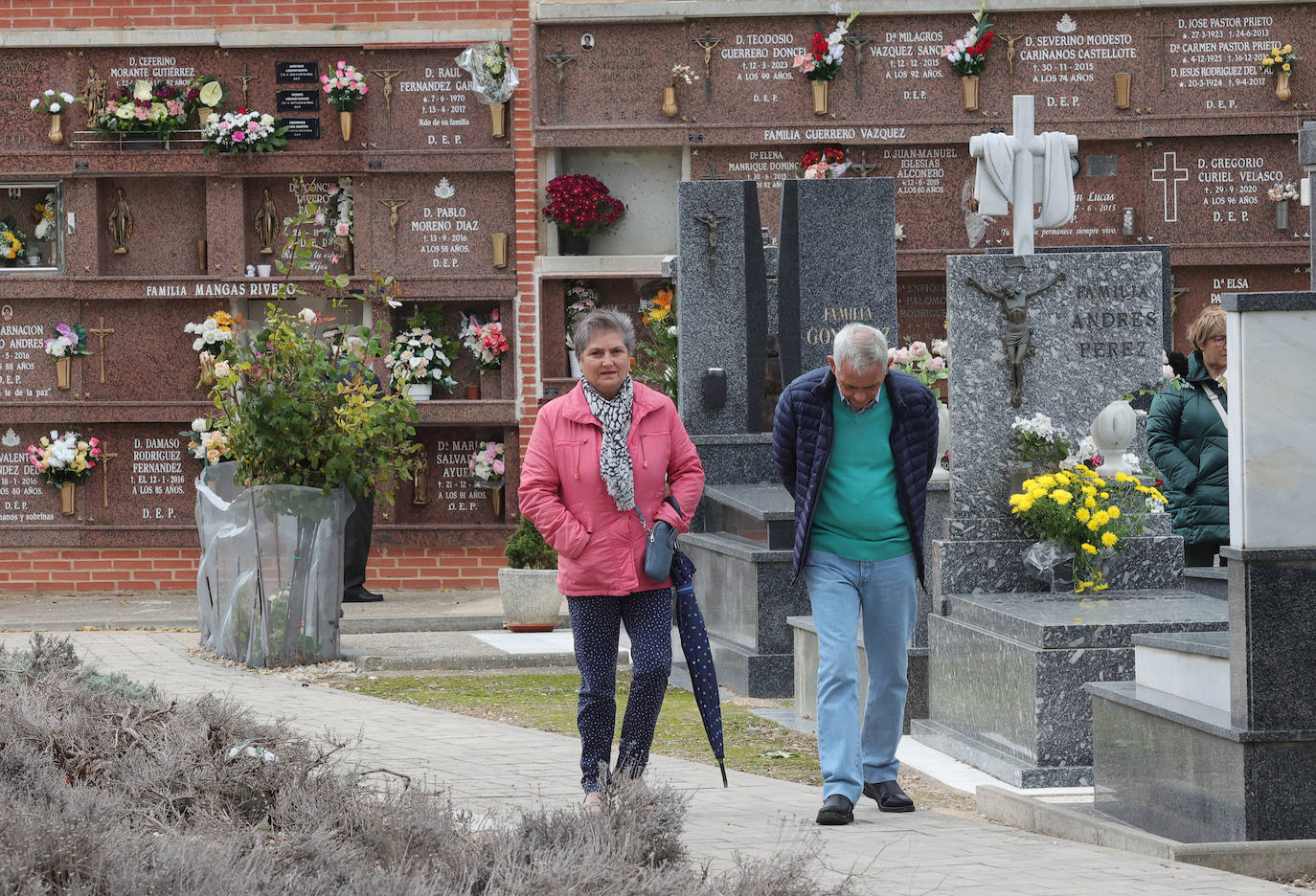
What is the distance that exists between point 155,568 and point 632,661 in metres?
9.15

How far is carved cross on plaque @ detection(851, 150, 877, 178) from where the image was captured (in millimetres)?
13211

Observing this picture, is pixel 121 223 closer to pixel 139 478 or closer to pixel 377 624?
pixel 139 478

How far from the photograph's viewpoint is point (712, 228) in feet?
33.6

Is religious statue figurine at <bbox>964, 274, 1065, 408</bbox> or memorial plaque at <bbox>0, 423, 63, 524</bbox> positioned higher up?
religious statue figurine at <bbox>964, 274, 1065, 408</bbox>

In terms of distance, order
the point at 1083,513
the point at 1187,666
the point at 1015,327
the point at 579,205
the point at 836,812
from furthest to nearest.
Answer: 1. the point at 579,205
2. the point at 1015,327
3. the point at 1083,513
4. the point at 836,812
5. the point at 1187,666

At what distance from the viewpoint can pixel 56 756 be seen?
4.90m

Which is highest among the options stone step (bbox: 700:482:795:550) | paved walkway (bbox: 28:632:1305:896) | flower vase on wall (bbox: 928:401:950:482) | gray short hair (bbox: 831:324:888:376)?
gray short hair (bbox: 831:324:888:376)

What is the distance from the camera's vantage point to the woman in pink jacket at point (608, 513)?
491 cm

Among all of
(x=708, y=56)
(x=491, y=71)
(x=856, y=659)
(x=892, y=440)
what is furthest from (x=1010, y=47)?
(x=856, y=659)

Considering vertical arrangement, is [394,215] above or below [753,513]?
above

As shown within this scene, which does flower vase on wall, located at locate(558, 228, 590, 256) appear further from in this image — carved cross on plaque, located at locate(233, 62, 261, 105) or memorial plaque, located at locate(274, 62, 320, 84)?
carved cross on plaque, located at locate(233, 62, 261, 105)

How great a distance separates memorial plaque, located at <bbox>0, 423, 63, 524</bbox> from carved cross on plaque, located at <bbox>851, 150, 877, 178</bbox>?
638 cm

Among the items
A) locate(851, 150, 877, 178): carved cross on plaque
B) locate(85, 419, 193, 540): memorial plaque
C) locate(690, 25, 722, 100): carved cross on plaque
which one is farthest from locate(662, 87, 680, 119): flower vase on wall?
locate(85, 419, 193, 540): memorial plaque

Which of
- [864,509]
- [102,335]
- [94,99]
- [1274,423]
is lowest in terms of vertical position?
[864,509]
